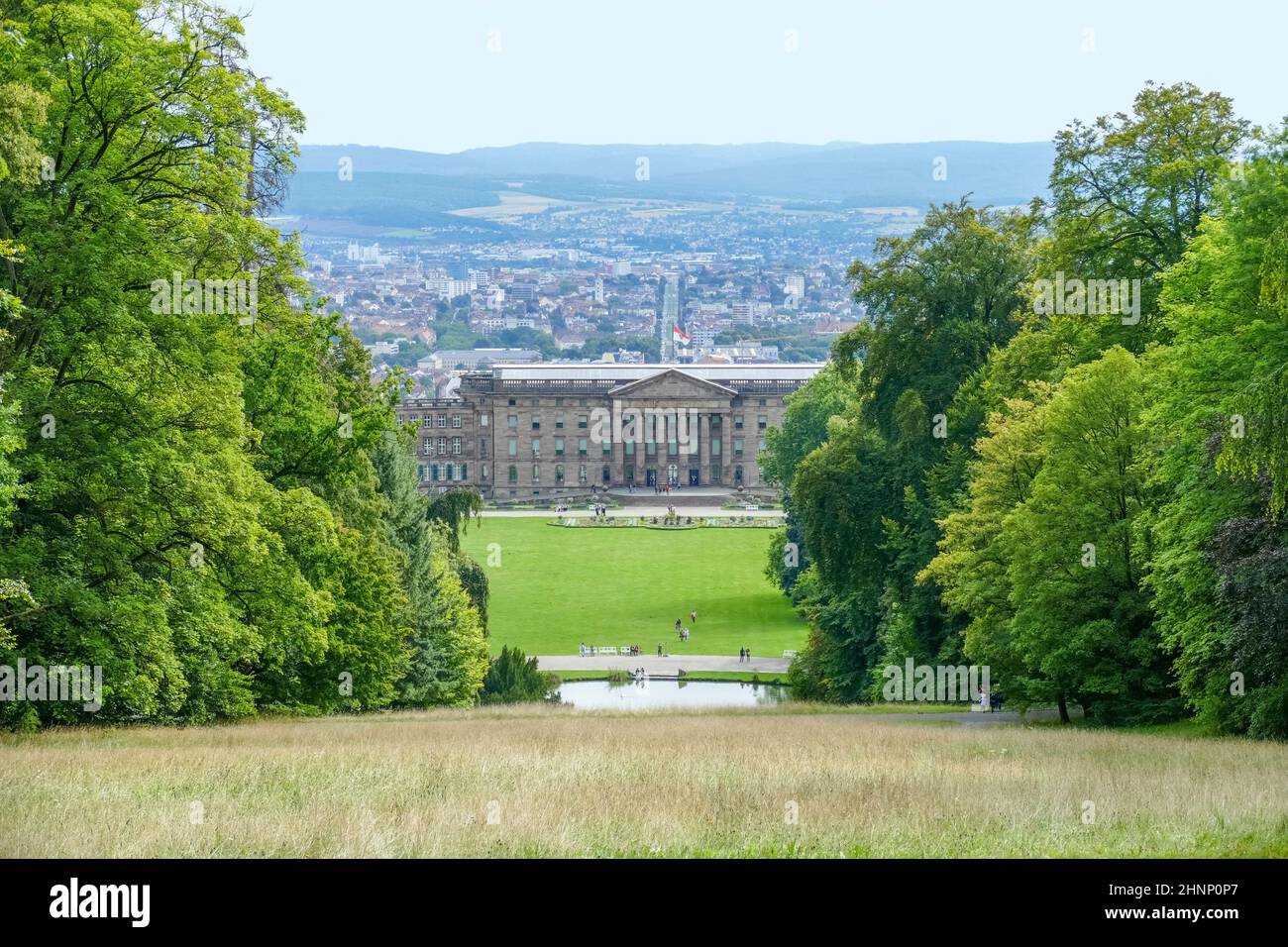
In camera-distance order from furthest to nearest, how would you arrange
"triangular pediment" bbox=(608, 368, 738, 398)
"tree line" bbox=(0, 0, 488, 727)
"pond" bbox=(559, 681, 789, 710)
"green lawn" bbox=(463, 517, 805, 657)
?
1. "triangular pediment" bbox=(608, 368, 738, 398)
2. "green lawn" bbox=(463, 517, 805, 657)
3. "pond" bbox=(559, 681, 789, 710)
4. "tree line" bbox=(0, 0, 488, 727)

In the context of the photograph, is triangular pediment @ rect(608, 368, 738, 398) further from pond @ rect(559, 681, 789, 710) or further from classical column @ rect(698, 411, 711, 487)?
pond @ rect(559, 681, 789, 710)

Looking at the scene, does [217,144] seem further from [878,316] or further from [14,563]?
[878,316]

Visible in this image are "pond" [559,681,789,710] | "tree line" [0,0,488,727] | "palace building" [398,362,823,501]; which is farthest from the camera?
"palace building" [398,362,823,501]

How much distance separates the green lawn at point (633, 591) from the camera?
66375 mm

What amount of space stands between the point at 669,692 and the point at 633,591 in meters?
26.0

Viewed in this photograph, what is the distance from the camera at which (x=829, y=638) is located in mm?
46344

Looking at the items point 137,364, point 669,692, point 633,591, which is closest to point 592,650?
point 669,692

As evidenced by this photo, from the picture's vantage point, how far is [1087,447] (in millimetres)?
28297

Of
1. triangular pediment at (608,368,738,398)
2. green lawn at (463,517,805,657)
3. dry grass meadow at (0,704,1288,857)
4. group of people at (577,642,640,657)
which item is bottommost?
green lawn at (463,517,805,657)

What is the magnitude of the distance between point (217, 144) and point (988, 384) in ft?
64.6

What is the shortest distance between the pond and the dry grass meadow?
2937 cm

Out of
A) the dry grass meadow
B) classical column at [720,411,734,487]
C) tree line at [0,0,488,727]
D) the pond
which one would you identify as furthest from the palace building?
the dry grass meadow

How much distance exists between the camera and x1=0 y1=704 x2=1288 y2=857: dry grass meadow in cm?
1028
